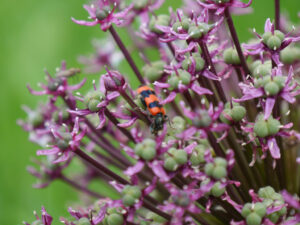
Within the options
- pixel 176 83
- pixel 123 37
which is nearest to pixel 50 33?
pixel 123 37

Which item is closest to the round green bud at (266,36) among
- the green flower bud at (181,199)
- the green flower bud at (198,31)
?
the green flower bud at (198,31)

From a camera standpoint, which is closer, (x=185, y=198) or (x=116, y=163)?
(x=185, y=198)

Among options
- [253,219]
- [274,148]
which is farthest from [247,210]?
[274,148]

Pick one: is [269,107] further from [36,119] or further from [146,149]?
[36,119]

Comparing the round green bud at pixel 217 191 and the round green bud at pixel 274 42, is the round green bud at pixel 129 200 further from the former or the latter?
the round green bud at pixel 274 42

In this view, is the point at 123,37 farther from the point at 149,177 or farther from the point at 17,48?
the point at 149,177

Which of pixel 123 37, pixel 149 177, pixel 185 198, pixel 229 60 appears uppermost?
pixel 123 37
